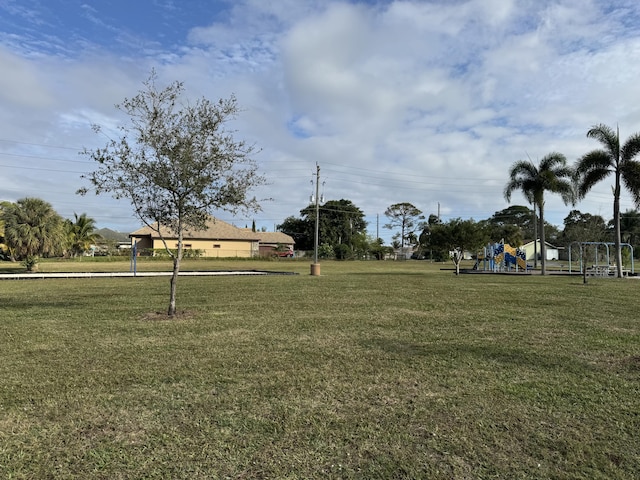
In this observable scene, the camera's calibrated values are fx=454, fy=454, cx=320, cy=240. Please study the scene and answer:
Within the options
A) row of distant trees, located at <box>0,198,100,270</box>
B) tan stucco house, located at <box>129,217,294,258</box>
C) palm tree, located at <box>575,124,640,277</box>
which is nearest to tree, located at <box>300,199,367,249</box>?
tan stucco house, located at <box>129,217,294,258</box>

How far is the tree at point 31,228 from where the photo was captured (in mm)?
34662

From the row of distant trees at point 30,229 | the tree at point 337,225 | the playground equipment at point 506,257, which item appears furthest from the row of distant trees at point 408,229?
the row of distant trees at point 30,229

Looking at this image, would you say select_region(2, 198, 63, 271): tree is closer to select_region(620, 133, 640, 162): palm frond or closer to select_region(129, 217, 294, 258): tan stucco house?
select_region(129, 217, 294, 258): tan stucco house

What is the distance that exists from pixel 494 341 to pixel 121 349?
226 inches

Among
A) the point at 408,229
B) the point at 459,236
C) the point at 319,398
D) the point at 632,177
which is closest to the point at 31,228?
the point at 459,236

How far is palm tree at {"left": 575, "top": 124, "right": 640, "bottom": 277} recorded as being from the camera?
2425 centimetres

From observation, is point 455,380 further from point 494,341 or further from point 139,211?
point 139,211

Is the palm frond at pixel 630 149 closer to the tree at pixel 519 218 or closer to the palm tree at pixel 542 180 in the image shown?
the palm tree at pixel 542 180

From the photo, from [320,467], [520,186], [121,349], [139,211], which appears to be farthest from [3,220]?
[320,467]

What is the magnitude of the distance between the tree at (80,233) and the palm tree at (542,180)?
46.3 metres

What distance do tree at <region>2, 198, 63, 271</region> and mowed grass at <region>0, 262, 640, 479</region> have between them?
1194 inches

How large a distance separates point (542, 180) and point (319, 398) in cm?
2905

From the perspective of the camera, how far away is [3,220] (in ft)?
117

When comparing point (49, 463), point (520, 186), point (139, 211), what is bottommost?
point (49, 463)
